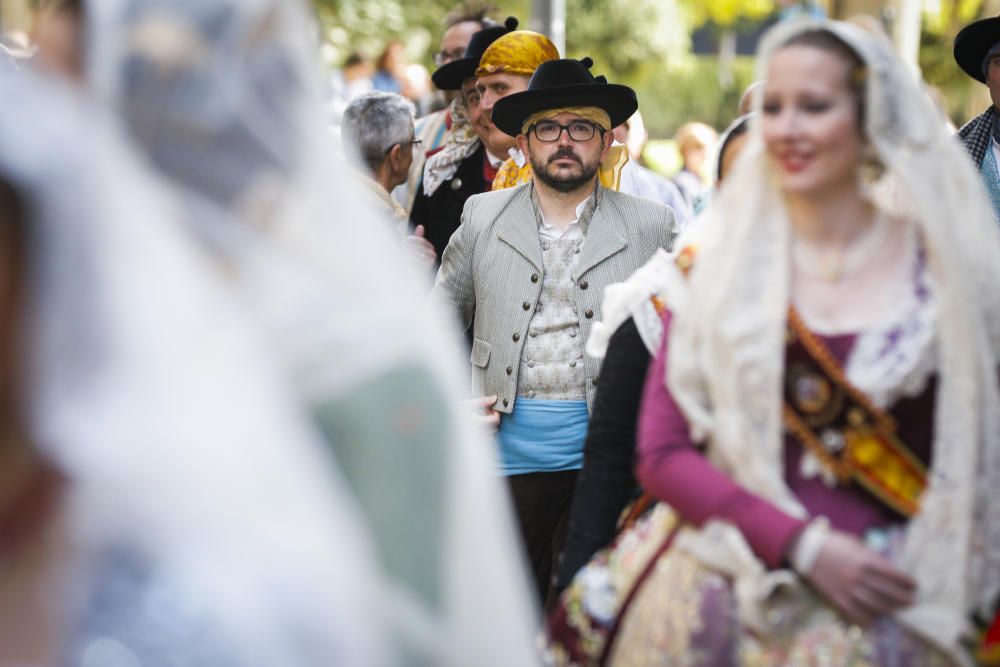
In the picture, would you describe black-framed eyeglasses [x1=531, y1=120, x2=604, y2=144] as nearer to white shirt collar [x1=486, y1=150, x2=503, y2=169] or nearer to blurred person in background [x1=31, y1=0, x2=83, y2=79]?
white shirt collar [x1=486, y1=150, x2=503, y2=169]

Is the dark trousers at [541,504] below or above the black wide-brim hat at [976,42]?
below

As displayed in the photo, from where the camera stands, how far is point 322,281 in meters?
1.79

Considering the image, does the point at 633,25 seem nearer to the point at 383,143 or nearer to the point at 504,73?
the point at 504,73

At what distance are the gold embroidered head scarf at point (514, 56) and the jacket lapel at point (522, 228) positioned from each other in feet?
4.17

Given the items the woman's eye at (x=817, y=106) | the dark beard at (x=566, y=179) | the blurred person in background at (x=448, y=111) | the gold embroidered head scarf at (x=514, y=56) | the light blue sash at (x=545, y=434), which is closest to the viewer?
the woman's eye at (x=817, y=106)

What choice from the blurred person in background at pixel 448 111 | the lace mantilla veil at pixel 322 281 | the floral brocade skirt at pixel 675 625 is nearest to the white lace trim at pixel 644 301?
the floral brocade skirt at pixel 675 625

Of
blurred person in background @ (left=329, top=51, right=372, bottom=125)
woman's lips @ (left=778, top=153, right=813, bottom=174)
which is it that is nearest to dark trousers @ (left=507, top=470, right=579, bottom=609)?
woman's lips @ (left=778, top=153, right=813, bottom=174)

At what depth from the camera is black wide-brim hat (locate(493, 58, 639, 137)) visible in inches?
198

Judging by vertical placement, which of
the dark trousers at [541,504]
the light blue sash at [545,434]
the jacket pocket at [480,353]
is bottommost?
the dark trousers at [541,504]

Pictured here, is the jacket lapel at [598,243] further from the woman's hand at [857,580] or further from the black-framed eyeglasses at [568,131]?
the woman's hand at [857,580]

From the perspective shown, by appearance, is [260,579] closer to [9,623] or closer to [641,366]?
[9,623]

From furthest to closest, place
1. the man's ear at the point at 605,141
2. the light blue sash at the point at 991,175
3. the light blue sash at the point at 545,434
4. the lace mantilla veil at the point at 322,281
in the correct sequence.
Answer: the light blue sash at the point at 991,175, the man's ear at the point at 605,141, the light blue sash at the point at 545,434, the lace mantilla veil at the point at 322,281

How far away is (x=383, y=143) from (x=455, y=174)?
1.86 ft

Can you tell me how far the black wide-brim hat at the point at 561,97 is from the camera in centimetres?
502
